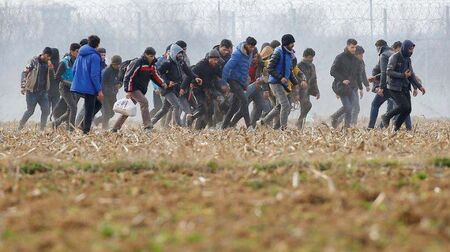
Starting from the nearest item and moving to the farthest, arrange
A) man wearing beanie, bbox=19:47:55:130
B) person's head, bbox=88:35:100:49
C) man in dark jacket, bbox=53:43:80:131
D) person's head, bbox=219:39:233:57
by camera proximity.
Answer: person's head, bbox=88:35:100:49
man in dark jacket, bbox=53:43:80:131
person's head, bbox=219:39:233:57
man wearing beanie, bbox=19:47:55:130

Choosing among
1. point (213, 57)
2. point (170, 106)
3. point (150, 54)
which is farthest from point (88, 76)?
point (170, 106)

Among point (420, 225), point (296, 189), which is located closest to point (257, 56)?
point (296, 189)

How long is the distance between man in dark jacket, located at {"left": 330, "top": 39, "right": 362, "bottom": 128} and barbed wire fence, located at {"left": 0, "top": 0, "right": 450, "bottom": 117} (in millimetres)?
29097

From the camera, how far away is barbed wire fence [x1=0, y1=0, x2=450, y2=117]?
177ft

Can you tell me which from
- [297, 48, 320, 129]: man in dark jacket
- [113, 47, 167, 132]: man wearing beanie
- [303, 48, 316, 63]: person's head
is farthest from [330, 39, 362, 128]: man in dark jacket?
[113, 47, 167, 132]: man wearing beanie

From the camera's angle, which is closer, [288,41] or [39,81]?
[288,41]

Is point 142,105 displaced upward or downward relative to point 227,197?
downward

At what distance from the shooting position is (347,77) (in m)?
23.2

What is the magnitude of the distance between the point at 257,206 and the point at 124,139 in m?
7.29

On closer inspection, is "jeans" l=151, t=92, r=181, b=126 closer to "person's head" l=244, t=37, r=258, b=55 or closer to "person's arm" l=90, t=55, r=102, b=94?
"person's head" l=244, t=37, r=258, b=55

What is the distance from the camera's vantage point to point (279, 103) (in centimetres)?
1988

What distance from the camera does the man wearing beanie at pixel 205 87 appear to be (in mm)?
20984

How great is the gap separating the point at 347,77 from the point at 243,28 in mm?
34783

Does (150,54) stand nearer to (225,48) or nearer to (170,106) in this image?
(225,48)
